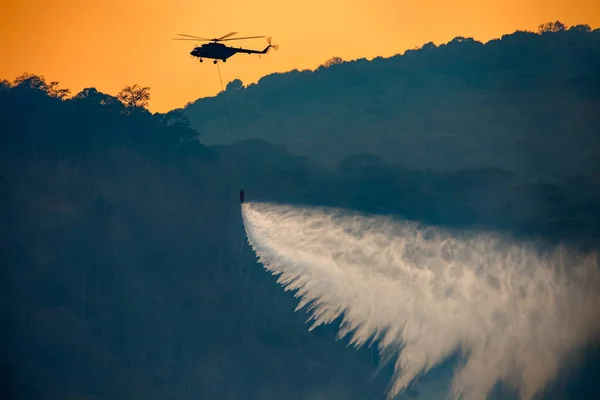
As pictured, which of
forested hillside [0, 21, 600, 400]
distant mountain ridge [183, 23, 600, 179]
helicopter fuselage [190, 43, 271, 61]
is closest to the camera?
helicopter fuselage [190, 43, 271, 61]

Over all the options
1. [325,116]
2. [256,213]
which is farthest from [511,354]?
[325,116]

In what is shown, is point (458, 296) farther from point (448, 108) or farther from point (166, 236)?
point (448, 108)

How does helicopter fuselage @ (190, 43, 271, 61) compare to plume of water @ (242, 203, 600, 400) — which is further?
helicopter fuselage @ (190, 43, 271, 61)

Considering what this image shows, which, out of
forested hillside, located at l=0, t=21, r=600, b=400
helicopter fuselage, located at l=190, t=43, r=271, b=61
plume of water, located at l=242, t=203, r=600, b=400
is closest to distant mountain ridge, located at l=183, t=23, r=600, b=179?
forested hillside, located at l=0, t=21, r=600, b=400

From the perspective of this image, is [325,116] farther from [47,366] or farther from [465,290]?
[465,290]

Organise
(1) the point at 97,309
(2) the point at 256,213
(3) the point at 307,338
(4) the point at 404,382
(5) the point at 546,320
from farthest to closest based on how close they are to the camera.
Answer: (1) the point at 97,309 → (3) the point at 307,338 → (2) the point at 256,213 → (4) the point at 404,382 → (5) the point at 546,320

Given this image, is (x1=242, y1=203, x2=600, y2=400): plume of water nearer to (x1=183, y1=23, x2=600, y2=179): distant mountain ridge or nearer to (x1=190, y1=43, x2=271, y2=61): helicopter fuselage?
(x1=190, y1=43, x2=271, y2=61): helicopter fuselage
